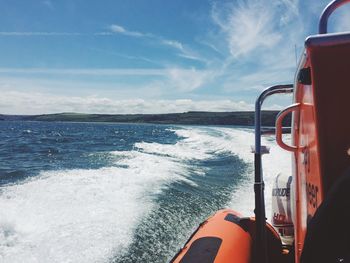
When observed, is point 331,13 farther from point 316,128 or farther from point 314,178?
point 314,178

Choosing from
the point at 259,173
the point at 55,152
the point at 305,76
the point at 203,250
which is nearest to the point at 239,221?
the point at 203,250

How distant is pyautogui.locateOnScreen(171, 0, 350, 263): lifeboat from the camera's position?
46.1 inches

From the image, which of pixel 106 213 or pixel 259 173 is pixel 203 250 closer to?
pixel 259 173

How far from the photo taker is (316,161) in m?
1.56

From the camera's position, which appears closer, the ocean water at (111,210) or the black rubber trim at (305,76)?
the black rubber trim at (305,76)

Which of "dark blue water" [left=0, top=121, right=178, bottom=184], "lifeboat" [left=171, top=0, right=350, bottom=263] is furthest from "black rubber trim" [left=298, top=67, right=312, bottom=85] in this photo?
"dark blue water" [left=0, top=121, right=178, bottom=184]

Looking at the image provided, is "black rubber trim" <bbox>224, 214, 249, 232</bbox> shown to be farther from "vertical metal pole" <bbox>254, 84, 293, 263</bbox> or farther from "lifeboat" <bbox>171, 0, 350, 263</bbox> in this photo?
"vertical metal pole" <bbox>254, 84, 293, 263</bbox>

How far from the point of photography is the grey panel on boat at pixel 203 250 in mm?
2554

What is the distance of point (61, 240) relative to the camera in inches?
180

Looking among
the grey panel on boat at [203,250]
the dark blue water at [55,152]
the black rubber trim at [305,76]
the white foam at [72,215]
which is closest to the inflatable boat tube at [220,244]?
the grey panel on boat at [203,250]

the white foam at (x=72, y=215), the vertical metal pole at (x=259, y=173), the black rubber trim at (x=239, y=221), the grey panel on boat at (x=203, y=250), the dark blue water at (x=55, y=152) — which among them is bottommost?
the dark blue water at (x=55, y=152)

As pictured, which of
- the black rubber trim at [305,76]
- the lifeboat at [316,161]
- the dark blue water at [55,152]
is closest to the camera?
the lifeboat at [316,161]

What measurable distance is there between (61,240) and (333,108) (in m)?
3.95

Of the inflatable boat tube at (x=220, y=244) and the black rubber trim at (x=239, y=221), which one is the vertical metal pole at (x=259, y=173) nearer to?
the inflatable boat tube at (x=220, y=244)
